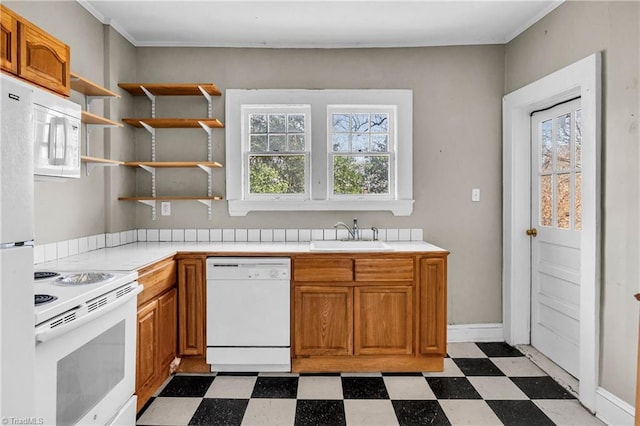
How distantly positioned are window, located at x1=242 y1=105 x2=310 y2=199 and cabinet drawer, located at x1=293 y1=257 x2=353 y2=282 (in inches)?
31.8

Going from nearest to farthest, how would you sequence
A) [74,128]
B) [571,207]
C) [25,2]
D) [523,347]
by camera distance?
1. [74,128]
2. [25,2]
3. [571,207]
4. [523,347]

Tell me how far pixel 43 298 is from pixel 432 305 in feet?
7.47

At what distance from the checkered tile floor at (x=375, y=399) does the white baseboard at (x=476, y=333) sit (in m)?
0.42

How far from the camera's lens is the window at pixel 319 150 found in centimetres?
334

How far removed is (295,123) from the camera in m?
3.42

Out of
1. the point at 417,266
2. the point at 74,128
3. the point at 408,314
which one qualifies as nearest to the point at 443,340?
the point at 408,314

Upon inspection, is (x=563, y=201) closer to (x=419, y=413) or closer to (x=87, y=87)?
(x=419, y=413)

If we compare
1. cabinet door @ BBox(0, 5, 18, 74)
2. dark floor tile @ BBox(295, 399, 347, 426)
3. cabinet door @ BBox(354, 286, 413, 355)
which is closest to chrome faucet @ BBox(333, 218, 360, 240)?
cabinet door @ BBox(354, 286, 413, 355)

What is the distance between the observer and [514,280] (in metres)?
3.23

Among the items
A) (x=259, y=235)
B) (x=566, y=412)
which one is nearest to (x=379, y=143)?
(x=259, y=235)

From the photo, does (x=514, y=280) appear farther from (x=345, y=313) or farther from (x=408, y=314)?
(x=345, y=313)

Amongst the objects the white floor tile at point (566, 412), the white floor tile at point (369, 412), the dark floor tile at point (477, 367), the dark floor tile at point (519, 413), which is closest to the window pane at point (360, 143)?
the dark floor tile at point (477, 367)

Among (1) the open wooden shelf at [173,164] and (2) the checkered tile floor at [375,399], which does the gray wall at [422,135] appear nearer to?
(1) the open wooden shelf at [173,164]

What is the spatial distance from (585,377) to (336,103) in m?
2.61
